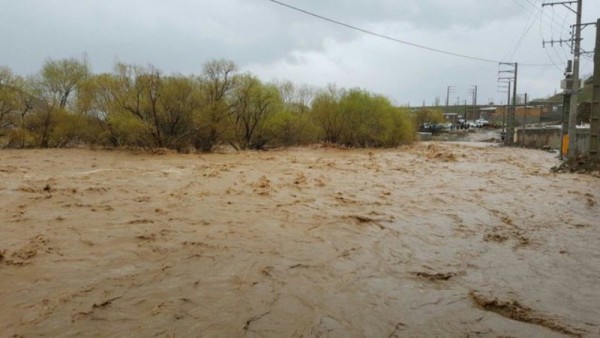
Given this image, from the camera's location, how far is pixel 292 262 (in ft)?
25.6

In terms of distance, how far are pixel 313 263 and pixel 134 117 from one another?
27094mm

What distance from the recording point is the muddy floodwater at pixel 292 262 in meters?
5.47

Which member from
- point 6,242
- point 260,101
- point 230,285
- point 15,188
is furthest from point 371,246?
point 260,101

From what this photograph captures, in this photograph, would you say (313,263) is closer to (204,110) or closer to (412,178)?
(412,178)

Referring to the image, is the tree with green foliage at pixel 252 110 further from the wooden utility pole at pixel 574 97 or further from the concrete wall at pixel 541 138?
the concrete wall at pixel 541 138

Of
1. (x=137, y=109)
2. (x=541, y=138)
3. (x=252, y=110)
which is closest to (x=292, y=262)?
(x=137, y=109)

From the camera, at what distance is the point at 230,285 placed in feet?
21.6

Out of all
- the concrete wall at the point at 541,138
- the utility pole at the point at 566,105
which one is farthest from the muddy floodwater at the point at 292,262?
the concrete wall at the point at 541,138

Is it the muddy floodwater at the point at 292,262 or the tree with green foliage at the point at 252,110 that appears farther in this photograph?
the tree with green foliage at the point at 252,110

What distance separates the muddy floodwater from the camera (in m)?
5.47

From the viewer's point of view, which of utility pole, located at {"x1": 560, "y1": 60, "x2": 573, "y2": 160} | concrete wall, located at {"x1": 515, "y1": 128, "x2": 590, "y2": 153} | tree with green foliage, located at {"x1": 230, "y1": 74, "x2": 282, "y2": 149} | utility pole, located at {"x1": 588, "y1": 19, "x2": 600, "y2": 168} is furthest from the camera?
concrete wall, located at {"x1": 515, "y1": 128, "x2": 590, "y2": 153}

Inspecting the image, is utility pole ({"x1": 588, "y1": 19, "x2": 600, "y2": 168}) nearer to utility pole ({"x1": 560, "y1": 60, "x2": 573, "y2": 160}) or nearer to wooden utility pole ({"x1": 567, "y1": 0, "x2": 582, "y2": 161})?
wooden utility pole ({"x1": 567, "y1": 0, "x2": 582, "y2": 161})

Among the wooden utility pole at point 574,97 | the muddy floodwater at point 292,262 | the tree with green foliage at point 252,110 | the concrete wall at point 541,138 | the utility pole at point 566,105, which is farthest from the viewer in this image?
the concrete wall at point 541,138

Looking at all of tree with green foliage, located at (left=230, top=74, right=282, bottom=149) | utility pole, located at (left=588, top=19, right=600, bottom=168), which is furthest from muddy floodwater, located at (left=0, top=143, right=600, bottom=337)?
tree with green foliage, located at (left=230, top=74, right=282, bottom=149)
